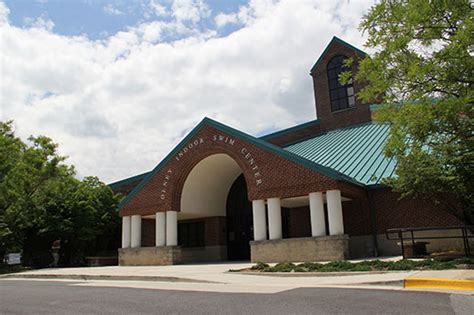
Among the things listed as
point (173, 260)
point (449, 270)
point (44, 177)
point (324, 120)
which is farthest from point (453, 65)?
point (44, 177)

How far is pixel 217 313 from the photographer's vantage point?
291 inches

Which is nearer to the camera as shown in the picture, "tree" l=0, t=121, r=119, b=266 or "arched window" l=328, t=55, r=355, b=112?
"tree" l=0, t=121, r=119, b=266

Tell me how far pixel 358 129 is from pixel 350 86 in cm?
417

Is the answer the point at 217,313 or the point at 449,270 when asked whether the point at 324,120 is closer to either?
the point at 449,270

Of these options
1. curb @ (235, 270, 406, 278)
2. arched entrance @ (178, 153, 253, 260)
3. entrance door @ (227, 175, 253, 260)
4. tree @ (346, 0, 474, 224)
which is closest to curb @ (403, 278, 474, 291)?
curb @ (235, 270, 406, 278)

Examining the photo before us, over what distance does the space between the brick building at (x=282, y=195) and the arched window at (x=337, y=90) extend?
0.24 ft

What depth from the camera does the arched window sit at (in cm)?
3031

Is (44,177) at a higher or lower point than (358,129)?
lower

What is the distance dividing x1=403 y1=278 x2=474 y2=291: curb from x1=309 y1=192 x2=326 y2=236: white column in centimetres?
823

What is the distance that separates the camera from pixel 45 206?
28844mm

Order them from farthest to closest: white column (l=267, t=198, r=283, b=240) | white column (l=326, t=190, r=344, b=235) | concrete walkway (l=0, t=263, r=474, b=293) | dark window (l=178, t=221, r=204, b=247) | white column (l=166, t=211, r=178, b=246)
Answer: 1. dark window (l=178, t=221, r=204, b=247)
2. white column (l=166, t=211, r=178, b=246)
3. white column (l=267, t=198, r=283, b=240)
4. white column (l=326, t=190, r=344, b=235)
5. concrete walkway (l=0, t=263, r=474, b=293)

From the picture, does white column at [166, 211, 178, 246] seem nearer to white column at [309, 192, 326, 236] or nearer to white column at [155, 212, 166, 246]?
white column at [155, 212, 166, 246]

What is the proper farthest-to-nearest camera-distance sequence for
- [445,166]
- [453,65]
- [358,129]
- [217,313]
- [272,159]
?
[358,129], [272,159], [445,166], [453,65], [217,313]

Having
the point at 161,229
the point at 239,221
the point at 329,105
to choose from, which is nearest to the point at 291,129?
the point at 329,105
